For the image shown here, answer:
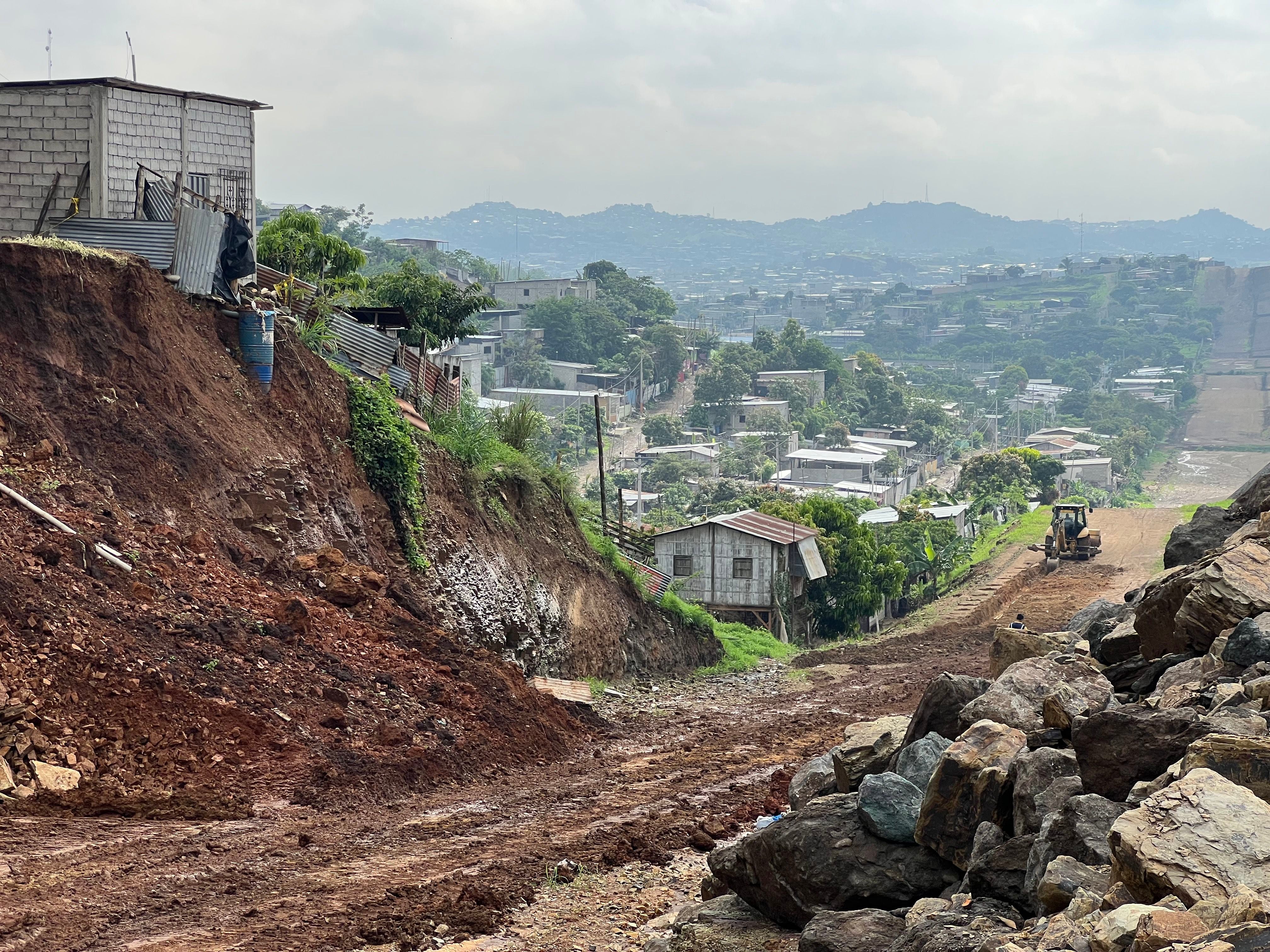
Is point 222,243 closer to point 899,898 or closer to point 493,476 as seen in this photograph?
point 493,476

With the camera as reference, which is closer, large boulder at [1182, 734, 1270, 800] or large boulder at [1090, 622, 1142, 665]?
large boulder at [1182, 734, 1270, 800]

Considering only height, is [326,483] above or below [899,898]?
above

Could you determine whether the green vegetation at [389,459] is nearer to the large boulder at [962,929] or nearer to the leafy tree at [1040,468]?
the large boulder at [962,929]

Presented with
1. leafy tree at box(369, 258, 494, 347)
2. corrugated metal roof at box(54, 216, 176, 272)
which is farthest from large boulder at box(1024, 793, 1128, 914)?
leafy tree at box(369, 258, 494, 347)

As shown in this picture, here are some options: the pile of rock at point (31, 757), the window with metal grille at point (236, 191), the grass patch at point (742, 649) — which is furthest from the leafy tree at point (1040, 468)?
the pile of rock at point (31, 757)

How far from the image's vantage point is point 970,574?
1799 inches

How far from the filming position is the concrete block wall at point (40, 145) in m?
19.2

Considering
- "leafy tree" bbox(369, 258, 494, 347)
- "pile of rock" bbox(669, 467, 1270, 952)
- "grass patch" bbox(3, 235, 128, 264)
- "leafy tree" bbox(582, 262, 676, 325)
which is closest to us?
"pile of rock" bbox(669, 467, 1270, 952)

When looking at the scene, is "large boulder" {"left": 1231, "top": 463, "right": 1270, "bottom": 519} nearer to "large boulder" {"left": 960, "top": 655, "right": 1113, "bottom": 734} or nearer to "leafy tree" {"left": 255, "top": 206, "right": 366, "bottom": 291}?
"large boulder" {"left": 960, "top": 655, "right": 1113, "bottom": 734}

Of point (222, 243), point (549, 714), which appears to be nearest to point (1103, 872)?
point (549, 714)

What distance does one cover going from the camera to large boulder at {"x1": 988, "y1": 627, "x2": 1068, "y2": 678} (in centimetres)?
1112

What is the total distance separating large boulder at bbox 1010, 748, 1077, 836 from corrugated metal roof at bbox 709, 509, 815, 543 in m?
28.8

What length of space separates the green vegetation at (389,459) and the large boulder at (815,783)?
30.5 feet

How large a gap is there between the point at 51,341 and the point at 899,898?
12328 mm
